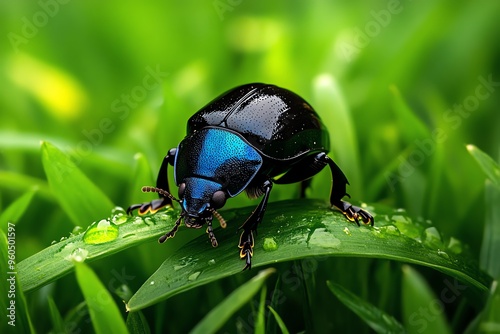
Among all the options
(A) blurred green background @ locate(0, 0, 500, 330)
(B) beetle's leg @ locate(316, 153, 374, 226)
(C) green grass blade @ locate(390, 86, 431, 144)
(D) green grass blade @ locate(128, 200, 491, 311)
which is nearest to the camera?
(D) green grass blade @ locate(128, 200, 491, 311)

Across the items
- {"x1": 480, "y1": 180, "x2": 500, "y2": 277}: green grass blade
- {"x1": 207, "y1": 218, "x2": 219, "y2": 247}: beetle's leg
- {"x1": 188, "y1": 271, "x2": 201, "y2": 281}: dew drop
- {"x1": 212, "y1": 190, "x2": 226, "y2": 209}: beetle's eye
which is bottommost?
{"x1": 480, "y1": 180, "x2": 500, "y2": 277}: green grass blade

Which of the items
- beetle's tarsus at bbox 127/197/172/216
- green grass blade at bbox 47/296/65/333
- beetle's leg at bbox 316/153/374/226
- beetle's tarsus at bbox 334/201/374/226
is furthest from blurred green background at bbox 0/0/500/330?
beetle's tarsus at bbox 334/201/374/226

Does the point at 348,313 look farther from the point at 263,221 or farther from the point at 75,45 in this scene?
the point at 75,45

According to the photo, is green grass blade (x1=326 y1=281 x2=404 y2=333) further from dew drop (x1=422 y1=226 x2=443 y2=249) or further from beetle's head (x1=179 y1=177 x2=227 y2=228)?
beetle's head (x1=179 y1=177 x2=227 y2=228)

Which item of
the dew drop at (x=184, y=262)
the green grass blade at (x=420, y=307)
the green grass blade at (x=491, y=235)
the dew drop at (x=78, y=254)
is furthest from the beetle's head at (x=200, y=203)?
the green grass blade at (x=491, y=235)

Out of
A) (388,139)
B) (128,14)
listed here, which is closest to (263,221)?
(388,139)

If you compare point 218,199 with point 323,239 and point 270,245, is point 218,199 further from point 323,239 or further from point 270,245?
point 323,239
